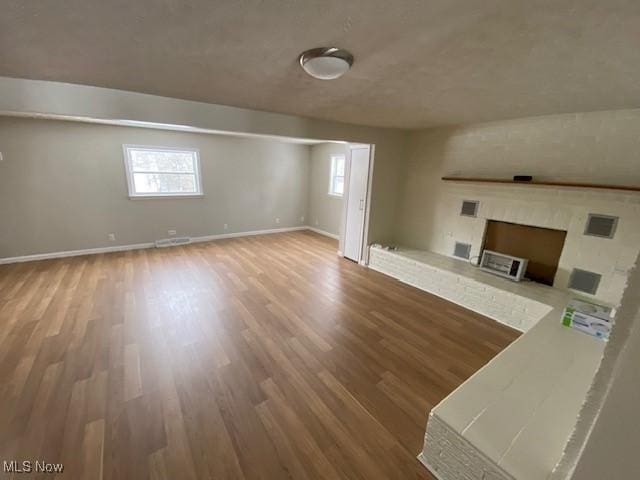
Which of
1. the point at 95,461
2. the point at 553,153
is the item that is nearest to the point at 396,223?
the point at 553,153

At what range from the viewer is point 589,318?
7.32 feet

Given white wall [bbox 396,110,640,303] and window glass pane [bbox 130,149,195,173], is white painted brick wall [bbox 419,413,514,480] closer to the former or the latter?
white wall [bbox 396,110,640,303]

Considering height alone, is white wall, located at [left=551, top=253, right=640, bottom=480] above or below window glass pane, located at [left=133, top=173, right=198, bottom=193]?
below

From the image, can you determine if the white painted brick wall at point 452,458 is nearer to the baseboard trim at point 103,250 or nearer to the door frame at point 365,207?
the door frame at point 365,207

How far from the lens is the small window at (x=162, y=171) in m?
4.65

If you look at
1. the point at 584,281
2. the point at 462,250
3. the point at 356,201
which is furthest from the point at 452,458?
the point at 356,201

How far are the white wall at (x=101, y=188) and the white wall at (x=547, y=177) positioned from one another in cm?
382

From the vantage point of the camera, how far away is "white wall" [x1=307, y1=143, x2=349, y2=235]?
6.11m

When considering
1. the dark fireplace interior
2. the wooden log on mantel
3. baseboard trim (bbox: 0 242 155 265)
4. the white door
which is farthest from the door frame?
baseboard trim (bbox: 0 242 155 265)

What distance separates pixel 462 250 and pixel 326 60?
3.29 m

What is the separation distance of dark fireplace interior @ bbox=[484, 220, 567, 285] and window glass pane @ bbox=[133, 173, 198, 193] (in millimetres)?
5439

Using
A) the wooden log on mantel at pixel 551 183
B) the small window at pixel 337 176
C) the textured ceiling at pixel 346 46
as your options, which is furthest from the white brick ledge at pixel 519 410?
the small window at pixel 337 176

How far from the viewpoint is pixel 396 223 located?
15.1 ft

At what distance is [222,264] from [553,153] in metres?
4.70
